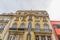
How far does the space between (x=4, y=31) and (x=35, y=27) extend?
7661mm

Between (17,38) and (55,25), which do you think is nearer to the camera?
(17,38)

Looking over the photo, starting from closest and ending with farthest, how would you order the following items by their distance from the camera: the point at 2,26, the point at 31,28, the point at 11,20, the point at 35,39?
the point at 35,39
the point at 31,28
the point at 2,26
the point at 11,20

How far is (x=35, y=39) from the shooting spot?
2573cm

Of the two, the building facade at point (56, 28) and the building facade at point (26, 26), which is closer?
the building facade at point (26, 26)

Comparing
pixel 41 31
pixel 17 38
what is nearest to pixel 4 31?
pixel 17 38

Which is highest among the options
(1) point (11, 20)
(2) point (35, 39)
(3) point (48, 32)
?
(1) point (11, 20)

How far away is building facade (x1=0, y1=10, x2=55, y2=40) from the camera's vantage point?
26.5 meters

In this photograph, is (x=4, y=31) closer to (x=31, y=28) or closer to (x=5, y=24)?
(x=5, y=24)

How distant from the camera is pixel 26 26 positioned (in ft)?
95.8

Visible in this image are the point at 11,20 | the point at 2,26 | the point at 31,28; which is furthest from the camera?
the point at 11,20

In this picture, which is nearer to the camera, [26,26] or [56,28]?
[26,26]

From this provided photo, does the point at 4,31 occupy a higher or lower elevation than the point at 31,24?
lower

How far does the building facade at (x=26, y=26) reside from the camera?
26.5 metres

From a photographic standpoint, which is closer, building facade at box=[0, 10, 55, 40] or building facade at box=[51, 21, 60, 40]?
building facade at box=[0, 10, 55, 40]
